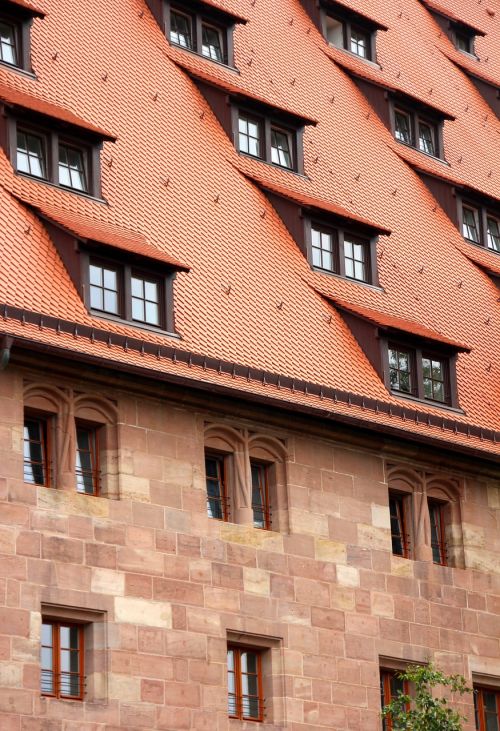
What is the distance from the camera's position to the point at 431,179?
3938 centimetres

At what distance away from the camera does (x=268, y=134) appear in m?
36.0

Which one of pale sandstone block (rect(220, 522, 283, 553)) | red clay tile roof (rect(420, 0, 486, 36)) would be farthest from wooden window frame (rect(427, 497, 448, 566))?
red clay tile roof (rect(420, 0, 486, 36))

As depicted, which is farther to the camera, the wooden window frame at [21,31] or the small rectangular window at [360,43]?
the small rectangular window at [360,43]

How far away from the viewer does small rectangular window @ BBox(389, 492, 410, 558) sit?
32.2 metres

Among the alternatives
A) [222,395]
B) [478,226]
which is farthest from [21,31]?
[478,226]

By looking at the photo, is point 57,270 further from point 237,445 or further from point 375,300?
point 375,300

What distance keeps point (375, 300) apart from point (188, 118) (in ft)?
13.8

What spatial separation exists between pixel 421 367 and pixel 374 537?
3345 millimetres

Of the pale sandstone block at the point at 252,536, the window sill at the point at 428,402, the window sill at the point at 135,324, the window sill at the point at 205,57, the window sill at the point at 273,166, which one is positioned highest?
the window sill at the point at 205,57

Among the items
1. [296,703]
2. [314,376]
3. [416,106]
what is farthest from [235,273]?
[416,106]

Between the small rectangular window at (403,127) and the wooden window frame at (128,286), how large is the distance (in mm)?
11149

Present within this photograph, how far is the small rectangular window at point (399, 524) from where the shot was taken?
3216 centimetres

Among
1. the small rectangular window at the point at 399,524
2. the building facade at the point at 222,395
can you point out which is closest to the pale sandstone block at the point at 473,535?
the building facade at the point at 222,395

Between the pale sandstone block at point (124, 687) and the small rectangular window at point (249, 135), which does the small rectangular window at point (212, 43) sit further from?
the pale sandstone block at point (124, 687)
